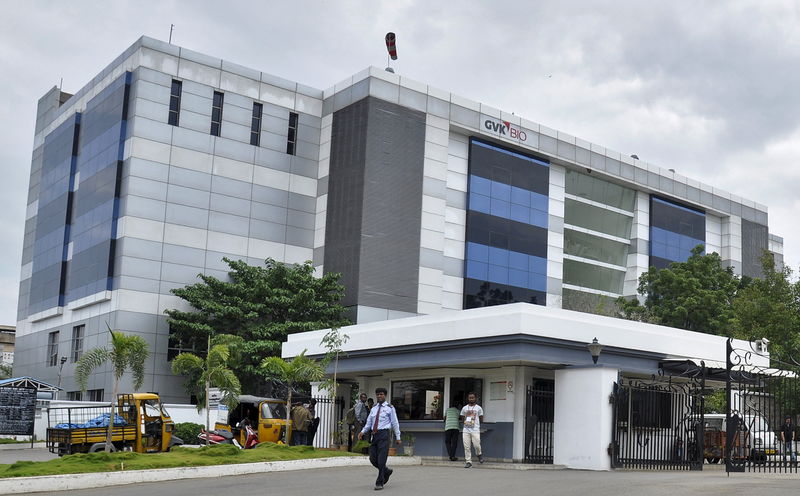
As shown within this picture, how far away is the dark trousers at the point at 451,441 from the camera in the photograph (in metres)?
25.4

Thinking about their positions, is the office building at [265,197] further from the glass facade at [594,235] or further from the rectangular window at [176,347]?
the glass facade at [594,235]

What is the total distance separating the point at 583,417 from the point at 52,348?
115ft

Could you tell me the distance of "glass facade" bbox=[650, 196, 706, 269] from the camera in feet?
204

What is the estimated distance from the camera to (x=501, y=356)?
24578 millimetres

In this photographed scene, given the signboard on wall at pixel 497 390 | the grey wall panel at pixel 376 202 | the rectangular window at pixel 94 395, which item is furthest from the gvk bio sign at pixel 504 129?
the signboard on wall at pixel 497 390

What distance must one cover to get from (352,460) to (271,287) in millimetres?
20979

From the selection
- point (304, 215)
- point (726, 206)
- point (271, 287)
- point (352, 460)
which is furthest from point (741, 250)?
point (352, 460)

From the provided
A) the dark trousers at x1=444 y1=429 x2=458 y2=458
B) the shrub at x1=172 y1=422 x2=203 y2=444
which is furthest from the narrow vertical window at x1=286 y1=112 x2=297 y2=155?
the dark trousers at x1=444 y1=429 x2=458 y2=458

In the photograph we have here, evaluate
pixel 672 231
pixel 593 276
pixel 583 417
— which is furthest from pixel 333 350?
pixel 672 231

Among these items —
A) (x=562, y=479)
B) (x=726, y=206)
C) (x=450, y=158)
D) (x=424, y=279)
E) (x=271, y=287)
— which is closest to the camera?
(x=562, y=479)

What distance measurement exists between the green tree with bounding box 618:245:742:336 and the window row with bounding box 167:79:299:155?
19623 mm

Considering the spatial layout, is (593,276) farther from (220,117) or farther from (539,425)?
(539,425)

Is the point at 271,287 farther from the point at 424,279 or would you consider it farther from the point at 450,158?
the point at 450,158

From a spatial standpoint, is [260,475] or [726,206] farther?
[726,206]
